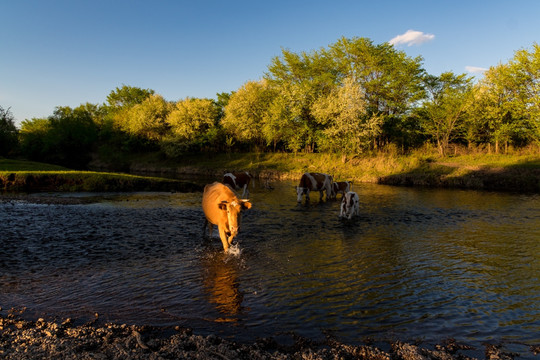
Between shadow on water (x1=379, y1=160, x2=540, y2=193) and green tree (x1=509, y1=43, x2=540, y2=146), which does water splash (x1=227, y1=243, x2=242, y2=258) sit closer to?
shadow on water (x1=379, y1=160, x2=540, y2=193)

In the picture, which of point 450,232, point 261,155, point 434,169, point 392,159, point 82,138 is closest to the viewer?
point 450,232

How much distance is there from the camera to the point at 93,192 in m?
23.9

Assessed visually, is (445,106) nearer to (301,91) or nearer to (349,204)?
Result: (301,91)

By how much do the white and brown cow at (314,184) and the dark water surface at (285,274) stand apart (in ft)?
23.0

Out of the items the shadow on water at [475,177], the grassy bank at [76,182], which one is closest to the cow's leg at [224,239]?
the grassy bank at [76,182]

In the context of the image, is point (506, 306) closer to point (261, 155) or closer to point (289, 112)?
point (289, 112)

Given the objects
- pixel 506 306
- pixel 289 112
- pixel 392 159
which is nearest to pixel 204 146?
pixel 289 112

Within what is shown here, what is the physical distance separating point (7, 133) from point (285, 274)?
7017 cm

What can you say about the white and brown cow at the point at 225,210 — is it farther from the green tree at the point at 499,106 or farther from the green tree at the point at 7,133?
the green tree at the point at 7,133

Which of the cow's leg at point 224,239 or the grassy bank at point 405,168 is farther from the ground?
the grassy bank at point 405,168

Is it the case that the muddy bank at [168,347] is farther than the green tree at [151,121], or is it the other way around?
the green tree at [151,121]

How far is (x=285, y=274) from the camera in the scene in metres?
8.46

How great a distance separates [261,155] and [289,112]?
435 inches

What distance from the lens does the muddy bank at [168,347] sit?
4602 millimetres
